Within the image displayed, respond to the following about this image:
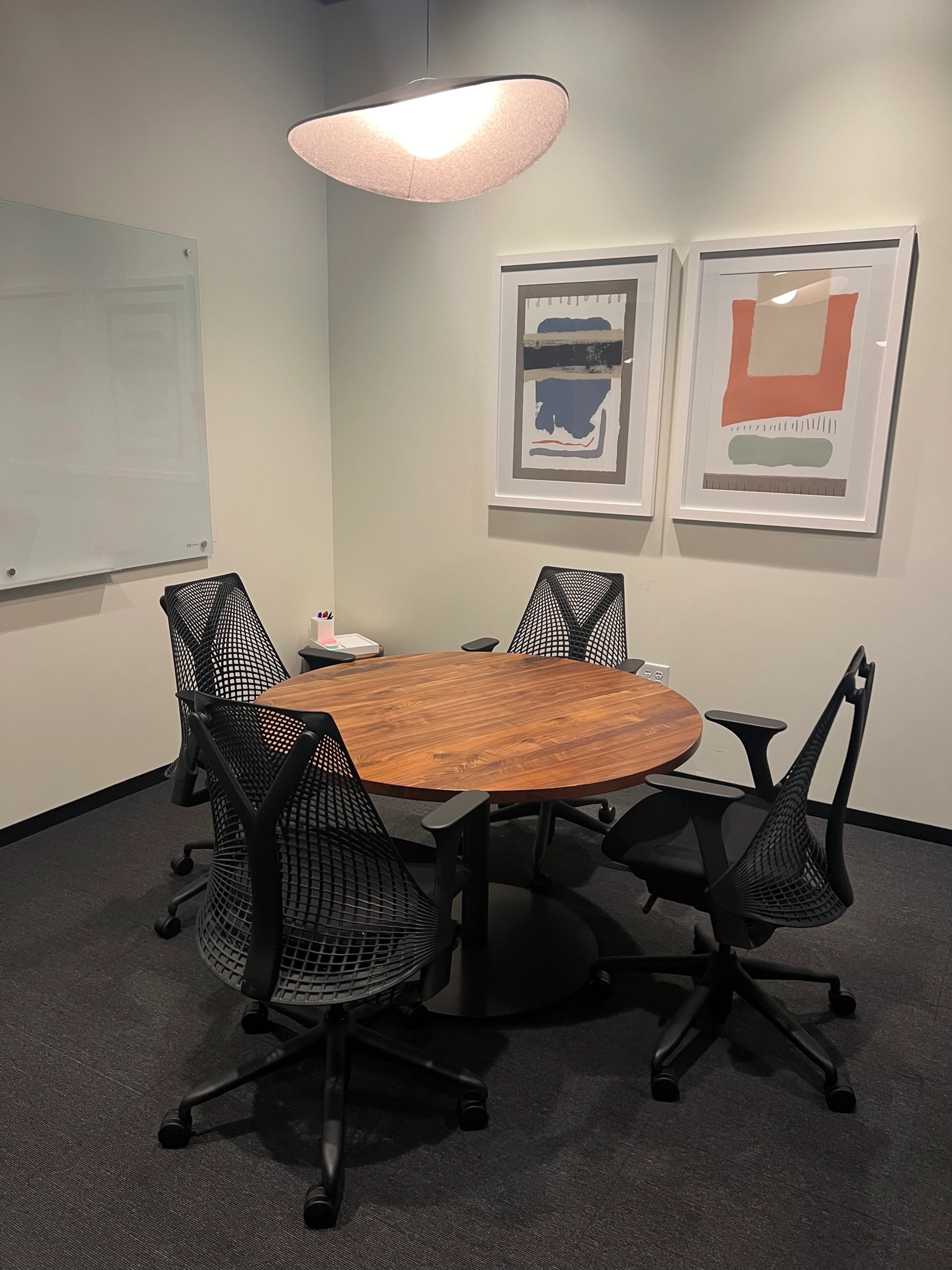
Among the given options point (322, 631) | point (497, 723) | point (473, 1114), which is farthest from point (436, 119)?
point (322, 631)

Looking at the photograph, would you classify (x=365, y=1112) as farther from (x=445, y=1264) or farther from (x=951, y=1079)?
(x=951, y=1079)

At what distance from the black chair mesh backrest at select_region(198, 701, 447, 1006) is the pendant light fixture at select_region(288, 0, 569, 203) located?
4.89 ft

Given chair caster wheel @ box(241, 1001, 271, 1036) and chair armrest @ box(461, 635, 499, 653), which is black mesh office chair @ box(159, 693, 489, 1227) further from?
chair armrest @ box(461, 635, 499, 653)

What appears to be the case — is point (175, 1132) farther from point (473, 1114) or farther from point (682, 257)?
point (682, 257)

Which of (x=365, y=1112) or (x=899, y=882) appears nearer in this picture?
(x=365, y=1112)

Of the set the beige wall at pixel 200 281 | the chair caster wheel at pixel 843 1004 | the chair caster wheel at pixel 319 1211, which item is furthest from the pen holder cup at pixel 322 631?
the chair caster wheel at pixel 319 1211

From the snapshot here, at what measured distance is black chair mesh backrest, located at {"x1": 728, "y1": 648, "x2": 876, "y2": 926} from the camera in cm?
193

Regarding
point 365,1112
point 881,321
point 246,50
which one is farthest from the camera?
point 246,50

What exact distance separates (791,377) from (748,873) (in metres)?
2.15

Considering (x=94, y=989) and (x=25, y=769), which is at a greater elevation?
(x=25, y=769)

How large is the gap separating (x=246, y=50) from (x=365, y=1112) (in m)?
4.05

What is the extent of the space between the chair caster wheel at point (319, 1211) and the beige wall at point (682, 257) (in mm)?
2522

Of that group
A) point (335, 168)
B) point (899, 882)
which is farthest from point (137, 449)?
point (899, 882)

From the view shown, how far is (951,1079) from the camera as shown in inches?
85.5
